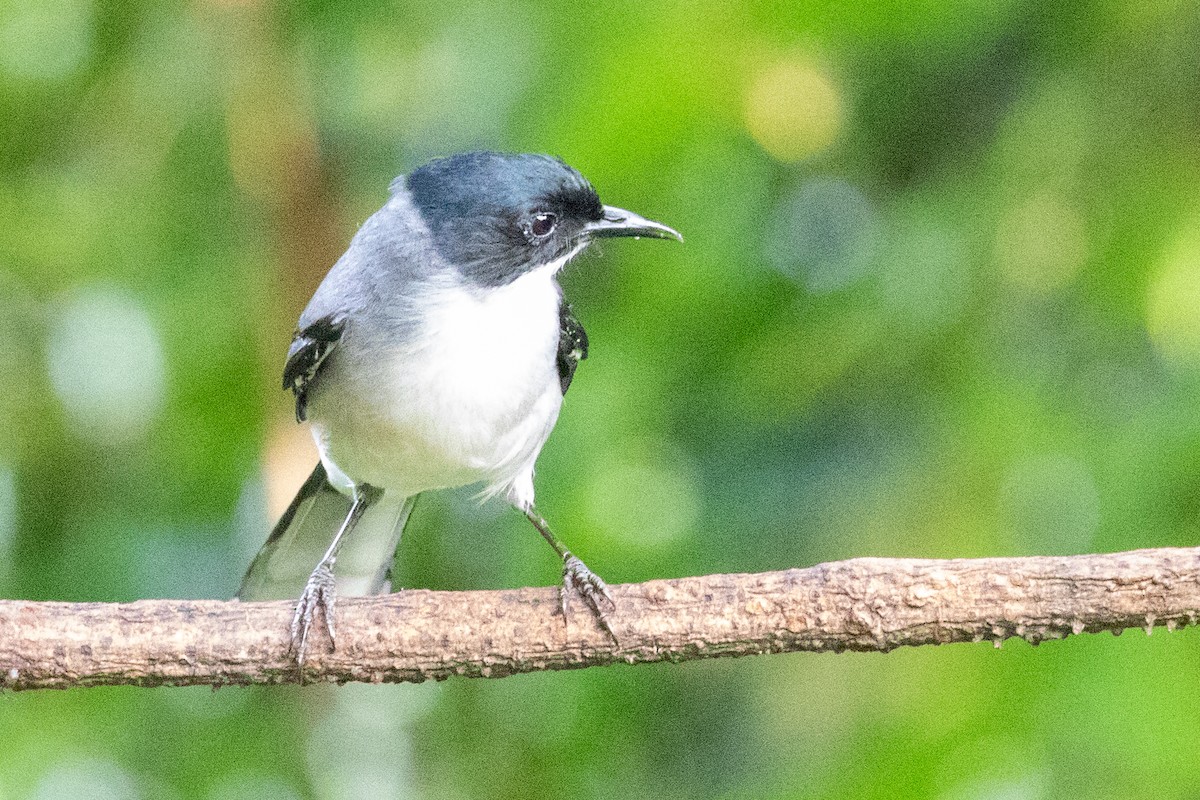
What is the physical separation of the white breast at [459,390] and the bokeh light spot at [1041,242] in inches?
51.6

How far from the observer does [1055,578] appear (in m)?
2.71

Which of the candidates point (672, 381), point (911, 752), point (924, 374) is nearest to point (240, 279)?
point (672, 381)

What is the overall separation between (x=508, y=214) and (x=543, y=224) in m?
0.10

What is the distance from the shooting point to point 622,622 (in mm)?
2922

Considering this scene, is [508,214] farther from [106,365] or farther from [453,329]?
[106,365]

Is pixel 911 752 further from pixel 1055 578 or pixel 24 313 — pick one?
pixel 24 313

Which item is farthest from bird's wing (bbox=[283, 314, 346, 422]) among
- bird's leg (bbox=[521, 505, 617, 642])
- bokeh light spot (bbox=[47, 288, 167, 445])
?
bird's leg (bbox=[521, 505, 617, 642])

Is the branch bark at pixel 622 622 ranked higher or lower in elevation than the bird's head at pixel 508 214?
lower

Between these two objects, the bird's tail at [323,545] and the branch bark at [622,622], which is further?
the bird's tail at [323,545]

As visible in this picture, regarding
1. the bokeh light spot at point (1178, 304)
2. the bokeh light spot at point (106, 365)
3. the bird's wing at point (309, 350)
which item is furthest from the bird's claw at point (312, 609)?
the bokeh light spot at point (1178, 304)

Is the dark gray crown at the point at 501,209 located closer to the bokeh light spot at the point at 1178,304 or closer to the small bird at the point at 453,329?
the small bird at the point at 453,329

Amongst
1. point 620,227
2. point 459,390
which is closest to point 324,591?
point 459,390

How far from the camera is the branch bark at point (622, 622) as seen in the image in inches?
107

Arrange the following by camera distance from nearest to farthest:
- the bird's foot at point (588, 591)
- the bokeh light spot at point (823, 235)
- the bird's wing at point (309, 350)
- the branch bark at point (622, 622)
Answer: the branch bark at point (622, 622) → the bird's foot at point (588, 591) → the bird's wing at point (309, 350) → the bokeh light spot at point (823, 235)
